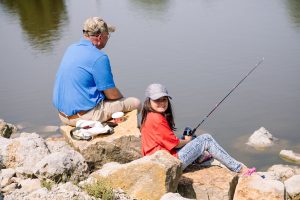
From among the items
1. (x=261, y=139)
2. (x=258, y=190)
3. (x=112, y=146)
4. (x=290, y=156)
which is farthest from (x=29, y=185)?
(x=261, y=139)

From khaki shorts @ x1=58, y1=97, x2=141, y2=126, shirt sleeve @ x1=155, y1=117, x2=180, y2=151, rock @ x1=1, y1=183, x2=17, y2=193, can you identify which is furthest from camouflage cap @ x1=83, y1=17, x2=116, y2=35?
rock @ x1=1, y1=183, x2=17, y2=193

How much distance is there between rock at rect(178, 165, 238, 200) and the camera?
4.89 m

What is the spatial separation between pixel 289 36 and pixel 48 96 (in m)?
8.90

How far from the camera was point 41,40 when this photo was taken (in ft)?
65.4

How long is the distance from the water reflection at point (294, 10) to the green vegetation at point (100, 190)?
15.7 metres

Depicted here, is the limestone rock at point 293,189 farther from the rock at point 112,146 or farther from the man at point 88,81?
the man at point 88,81

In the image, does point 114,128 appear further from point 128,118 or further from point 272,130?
point 272,130

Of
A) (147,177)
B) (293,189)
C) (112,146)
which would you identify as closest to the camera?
(147,177)

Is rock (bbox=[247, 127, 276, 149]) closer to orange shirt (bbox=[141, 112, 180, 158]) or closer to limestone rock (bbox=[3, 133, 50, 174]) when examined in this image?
orange shirt (bbox=[141, 112, 180, 158])

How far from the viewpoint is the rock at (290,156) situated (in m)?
8.45

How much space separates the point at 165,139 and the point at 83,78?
60.8 inches

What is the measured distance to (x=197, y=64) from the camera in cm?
1380

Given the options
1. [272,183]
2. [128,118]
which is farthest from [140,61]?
[272,183]

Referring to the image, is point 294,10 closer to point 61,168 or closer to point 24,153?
point 24,153
